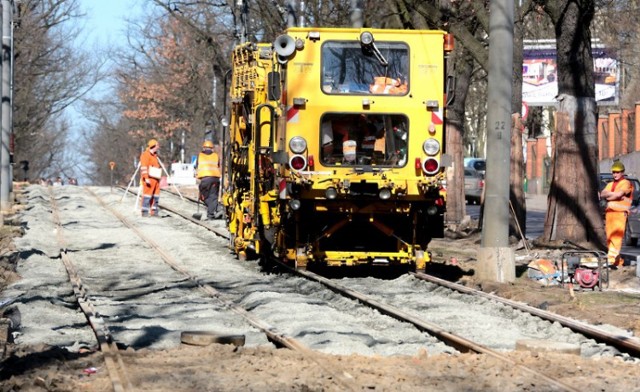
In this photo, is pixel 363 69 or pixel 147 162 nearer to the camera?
pixel 363 69

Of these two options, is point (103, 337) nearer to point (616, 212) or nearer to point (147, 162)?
point (616, 212)

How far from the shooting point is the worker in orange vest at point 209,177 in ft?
94.7

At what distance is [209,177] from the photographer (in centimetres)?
2894

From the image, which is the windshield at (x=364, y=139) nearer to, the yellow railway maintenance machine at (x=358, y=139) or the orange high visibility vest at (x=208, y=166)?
the yellow railway maintenance machine at (x=358, y=139)

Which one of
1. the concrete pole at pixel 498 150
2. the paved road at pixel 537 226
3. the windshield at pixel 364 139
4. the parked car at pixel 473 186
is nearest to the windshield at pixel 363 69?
the windshield at pixel 364 139

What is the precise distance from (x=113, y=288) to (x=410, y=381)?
7.76m

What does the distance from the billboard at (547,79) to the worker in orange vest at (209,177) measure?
62.1ft

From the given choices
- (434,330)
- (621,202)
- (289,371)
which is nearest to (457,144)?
(621,202)

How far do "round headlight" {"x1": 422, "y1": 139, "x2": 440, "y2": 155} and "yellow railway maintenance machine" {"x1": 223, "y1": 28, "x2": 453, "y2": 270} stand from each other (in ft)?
0.04

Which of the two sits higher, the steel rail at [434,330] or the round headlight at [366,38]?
the round headlight at [366,38]

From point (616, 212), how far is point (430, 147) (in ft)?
13.3

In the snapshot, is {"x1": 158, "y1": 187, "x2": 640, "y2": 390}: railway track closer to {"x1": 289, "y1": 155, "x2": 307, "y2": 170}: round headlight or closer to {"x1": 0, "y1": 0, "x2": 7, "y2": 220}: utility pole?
{"x1": 289, "y1": 155, "x2": 307, "y2": 170}: round headlight

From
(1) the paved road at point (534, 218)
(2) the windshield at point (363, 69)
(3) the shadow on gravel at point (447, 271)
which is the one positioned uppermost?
(2) the windshield at point (363, 69)

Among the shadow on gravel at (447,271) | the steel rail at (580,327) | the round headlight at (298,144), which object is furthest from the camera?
the shadow on gravel at (447,271)
